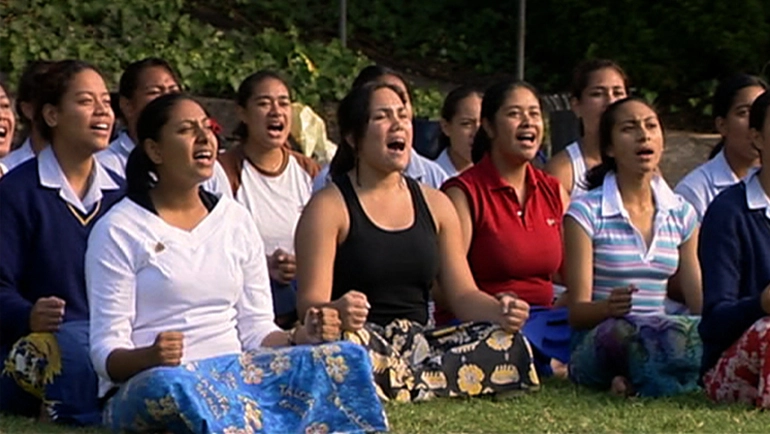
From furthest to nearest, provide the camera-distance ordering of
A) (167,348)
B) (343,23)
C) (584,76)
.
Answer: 1. (343,23)
2. (584,76)
3. (167,348)

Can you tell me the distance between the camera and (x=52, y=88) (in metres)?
6.50

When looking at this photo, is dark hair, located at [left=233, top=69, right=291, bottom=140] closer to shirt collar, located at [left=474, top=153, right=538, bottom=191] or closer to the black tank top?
shirt collar, located at [left=474, top=153, right=538, bottom=191]

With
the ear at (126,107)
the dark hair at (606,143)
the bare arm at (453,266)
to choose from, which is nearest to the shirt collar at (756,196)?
the dark hair at (606,143)

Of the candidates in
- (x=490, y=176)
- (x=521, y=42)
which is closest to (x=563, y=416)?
(x=490, y=176)

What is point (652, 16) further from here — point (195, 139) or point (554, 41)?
point (195, 139)

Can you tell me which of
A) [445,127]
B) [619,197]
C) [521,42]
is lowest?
[619,197]

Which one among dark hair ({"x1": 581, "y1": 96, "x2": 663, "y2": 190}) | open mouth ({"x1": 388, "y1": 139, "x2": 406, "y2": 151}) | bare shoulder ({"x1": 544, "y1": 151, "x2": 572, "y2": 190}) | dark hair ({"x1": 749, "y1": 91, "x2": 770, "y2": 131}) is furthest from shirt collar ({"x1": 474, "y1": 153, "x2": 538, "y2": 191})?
dark hair ({"x1": 749, "y1": 91, "x2": 770, "y2": 131})

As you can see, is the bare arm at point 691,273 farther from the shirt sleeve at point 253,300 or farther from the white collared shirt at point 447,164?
the shirt sleeve at point 253,300

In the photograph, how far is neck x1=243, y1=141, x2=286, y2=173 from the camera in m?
7.88

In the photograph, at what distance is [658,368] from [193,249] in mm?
1859

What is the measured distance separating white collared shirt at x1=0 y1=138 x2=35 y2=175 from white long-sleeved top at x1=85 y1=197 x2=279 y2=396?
5.41 ft

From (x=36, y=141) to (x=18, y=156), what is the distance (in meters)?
0.35

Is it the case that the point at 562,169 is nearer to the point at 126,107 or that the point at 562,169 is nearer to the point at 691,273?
the point at 691,273

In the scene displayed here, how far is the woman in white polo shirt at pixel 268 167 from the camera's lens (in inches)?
305
